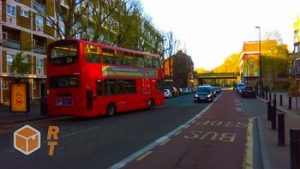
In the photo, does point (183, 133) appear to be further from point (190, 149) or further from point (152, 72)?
point (152, 72)

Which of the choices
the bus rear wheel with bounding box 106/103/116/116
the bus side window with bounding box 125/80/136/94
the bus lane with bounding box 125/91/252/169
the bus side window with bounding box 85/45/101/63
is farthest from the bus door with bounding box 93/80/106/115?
the bus lane with bounding box 125/91/252/169

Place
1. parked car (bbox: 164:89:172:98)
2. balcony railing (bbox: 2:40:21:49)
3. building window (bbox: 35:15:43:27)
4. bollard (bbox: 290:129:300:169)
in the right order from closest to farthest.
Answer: bollard (bbox: 290:129:300:169) → balcony railing (bbox: 2:40:21:49) → building window (bbox: 35:15:43:27) → parked car (bbox: 164:89:172:98)

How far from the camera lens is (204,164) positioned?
10.5 meters

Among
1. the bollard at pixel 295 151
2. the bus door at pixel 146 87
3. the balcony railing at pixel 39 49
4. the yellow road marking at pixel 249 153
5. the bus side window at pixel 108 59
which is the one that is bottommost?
the yellow road marking at pixel 249 153

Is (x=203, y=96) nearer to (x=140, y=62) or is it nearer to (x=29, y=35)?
(x=140, y=62)

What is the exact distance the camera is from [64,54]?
2541cm

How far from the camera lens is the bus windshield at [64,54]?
81.5 ft

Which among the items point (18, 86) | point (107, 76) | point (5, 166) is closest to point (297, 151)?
point (5, 166)

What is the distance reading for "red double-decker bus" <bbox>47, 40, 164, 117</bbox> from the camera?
24891mm

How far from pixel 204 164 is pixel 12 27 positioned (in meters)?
42.2

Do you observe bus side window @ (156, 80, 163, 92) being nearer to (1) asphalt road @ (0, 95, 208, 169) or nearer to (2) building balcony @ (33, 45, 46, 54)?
(1) asphalt road @ (0, 95, 208, 169)

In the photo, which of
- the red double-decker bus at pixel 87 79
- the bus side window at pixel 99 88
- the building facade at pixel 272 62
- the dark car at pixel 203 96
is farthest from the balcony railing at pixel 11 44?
the building facade at pixel 272 62

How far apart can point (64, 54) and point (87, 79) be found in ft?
6.18

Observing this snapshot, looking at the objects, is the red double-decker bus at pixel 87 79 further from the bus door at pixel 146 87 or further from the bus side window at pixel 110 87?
the bus door at pixel 146 87
